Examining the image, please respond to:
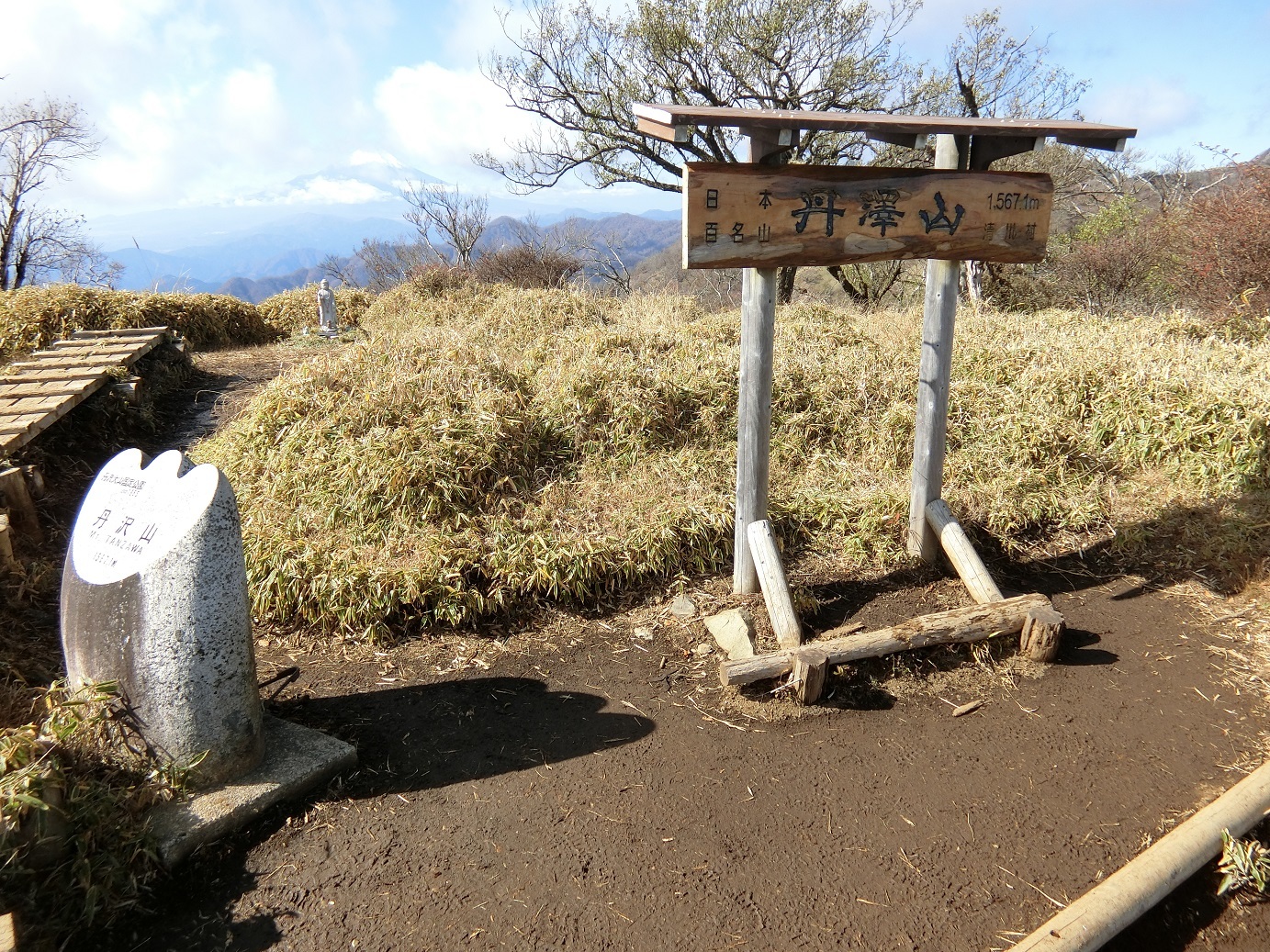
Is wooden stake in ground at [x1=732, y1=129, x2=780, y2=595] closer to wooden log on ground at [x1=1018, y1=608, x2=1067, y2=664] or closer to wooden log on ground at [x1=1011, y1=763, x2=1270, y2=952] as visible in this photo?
wooden log on ground at [x1=1018, y1=608, x2=1067, y2=664]

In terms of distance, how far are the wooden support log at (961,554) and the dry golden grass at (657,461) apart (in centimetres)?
36

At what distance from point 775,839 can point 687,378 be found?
415cm

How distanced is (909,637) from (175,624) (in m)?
3.16

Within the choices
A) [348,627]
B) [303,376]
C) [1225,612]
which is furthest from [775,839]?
[303,376]

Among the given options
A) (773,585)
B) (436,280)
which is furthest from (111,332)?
(773,585)

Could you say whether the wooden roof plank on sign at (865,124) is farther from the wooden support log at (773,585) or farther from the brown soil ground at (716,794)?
the brown soil ground at (716,794)

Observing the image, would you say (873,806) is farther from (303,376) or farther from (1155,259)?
(1155,259)

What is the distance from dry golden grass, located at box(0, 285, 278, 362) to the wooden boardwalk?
48 centimetres

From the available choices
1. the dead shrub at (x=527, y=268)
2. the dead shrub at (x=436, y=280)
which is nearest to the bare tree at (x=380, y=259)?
the dead shrub at (x=527, y=268)

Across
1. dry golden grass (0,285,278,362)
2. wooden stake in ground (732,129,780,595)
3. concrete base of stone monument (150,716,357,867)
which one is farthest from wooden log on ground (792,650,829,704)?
dry golden grass (0,285,278,362)

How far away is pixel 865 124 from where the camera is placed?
3.43 meters

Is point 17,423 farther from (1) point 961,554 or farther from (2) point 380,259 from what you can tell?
(2) point 380,259

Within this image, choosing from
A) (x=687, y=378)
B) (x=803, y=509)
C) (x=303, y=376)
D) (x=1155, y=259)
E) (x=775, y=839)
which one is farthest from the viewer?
(x=1155, y=259)

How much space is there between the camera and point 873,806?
2979 mm
